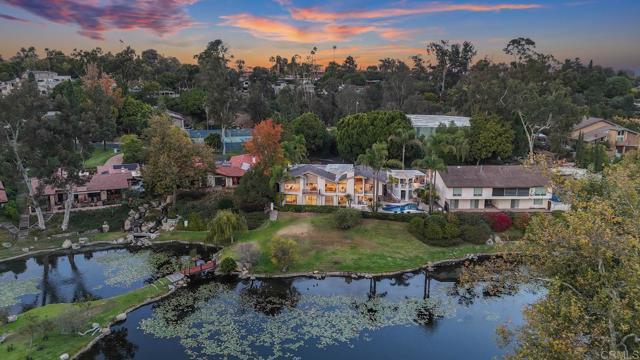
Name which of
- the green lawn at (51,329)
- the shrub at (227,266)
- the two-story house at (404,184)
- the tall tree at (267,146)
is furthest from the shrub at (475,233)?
→ the green lawn at (51,329)

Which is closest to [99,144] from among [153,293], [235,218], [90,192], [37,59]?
[90,192]

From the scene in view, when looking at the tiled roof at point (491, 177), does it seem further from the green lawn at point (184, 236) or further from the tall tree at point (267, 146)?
the green lawn at point (184, 236)

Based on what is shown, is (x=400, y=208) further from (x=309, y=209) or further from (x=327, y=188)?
(x=309, y=209)

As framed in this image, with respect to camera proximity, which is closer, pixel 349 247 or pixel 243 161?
pixel 349 247

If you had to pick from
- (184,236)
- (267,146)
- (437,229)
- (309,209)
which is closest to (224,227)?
(184,236)

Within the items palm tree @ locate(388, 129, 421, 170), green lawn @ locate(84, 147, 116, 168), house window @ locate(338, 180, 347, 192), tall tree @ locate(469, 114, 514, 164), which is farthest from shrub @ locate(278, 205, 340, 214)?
green lawn @ locate(84, 147, 116, 168)

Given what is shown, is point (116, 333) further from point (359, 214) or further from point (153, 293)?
point (359, 214)
